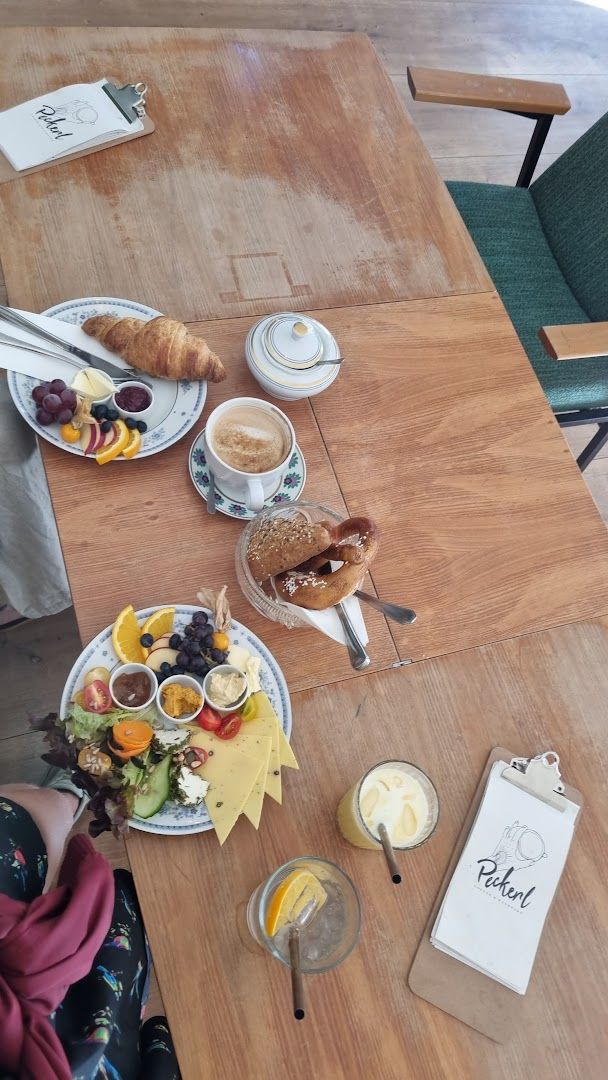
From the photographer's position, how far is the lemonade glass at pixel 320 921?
32.6 inches

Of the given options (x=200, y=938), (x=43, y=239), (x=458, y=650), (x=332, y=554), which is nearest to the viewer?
(x=200, y=938)

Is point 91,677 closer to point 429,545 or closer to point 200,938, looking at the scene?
point 200,938

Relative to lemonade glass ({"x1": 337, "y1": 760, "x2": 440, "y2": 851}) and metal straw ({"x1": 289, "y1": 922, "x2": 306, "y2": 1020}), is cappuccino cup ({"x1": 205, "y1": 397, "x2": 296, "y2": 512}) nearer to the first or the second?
lemonade glass ({"x1": 337, "y1": 760, "x2": 440, "y2": 851})

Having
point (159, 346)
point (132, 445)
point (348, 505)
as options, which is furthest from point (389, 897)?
point (159, 346)

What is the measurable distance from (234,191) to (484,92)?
1.96 ft

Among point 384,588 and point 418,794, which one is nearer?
point 418,794

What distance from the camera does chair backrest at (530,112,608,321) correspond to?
168 centimetres

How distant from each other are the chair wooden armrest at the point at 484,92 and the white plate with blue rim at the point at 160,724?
1140 mm

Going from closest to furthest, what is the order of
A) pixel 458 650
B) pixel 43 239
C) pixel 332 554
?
pixel 332 554 < pixel 458 650 < pixel 43 239

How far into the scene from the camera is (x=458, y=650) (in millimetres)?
1060

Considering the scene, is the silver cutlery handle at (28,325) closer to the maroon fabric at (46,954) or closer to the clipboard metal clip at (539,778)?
the maroon fabric at (46,954)

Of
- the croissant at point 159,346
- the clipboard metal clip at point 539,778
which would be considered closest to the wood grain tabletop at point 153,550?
the croissant at point 159,346

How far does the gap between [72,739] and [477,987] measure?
1.80 ft

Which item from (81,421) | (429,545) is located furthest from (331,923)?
(81,421)
